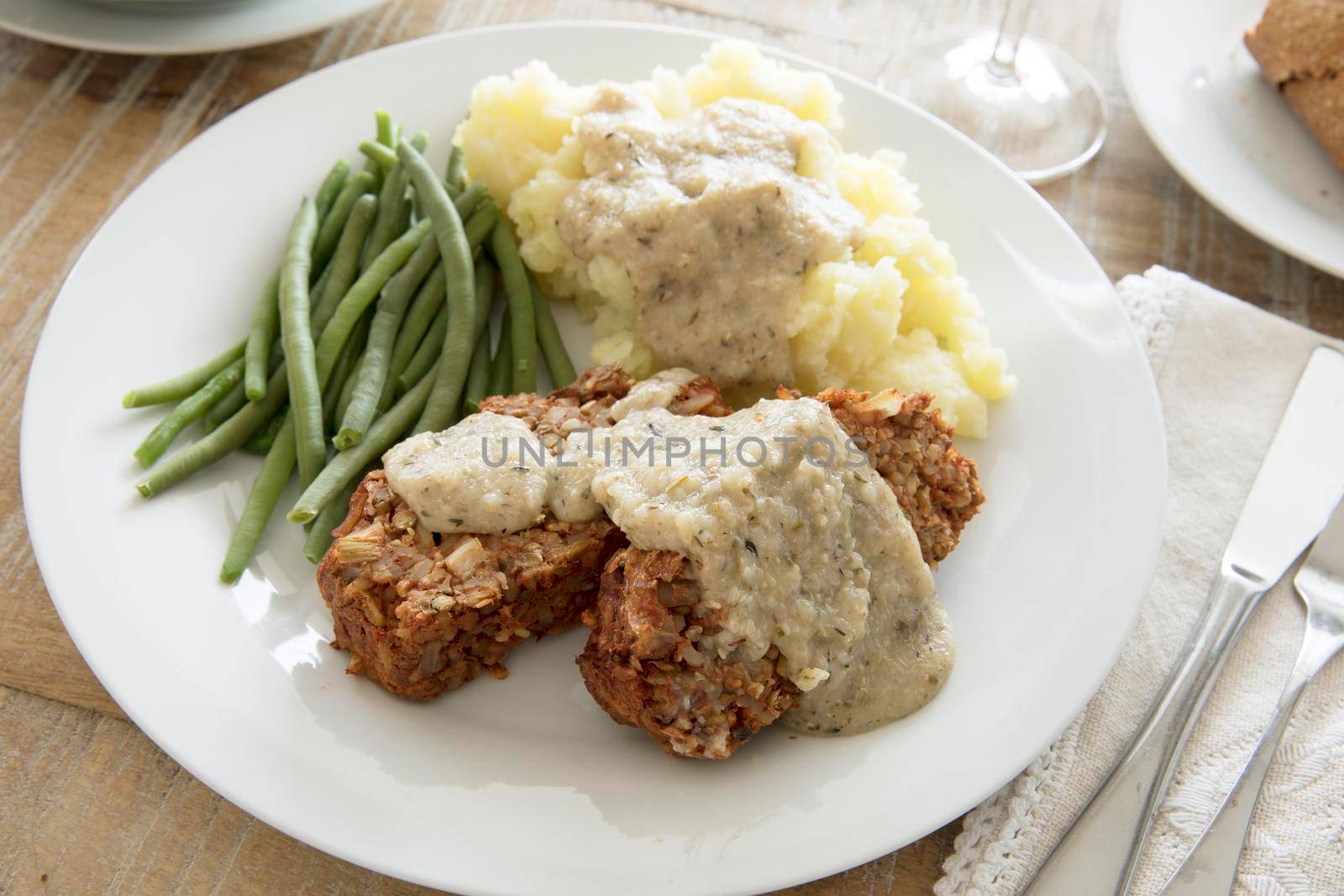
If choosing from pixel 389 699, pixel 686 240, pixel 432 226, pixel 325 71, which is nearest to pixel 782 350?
pixel 686 240

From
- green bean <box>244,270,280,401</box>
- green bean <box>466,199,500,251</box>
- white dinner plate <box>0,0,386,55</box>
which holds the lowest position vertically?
green bean <box>244,270,280,401</box>

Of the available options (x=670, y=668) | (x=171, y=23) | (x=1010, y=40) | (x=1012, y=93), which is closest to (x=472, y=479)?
(x=670, y=668)

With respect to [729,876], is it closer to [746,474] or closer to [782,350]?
[746,474]

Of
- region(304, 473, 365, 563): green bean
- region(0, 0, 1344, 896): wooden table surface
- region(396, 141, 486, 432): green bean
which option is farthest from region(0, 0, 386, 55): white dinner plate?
region(304, 473, 365, 563): green bean

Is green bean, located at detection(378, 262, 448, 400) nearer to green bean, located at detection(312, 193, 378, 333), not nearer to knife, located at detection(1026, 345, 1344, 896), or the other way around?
green bean, located at detection(312, 193, 378, 333)

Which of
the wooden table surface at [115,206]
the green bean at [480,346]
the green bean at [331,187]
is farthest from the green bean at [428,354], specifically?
the wooden table surface at [115,206]
